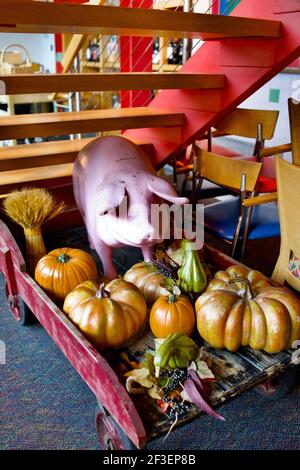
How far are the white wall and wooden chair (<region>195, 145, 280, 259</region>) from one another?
6267 mm

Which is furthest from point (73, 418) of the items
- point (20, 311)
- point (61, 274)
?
point (20, 311)

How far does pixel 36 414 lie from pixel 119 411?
50 centimetres

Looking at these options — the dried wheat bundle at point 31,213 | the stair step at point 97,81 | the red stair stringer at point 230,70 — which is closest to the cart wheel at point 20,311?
the dried wheat bundle at point 31,213

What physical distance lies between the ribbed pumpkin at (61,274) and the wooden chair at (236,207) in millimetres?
653

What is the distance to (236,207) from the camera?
7.23 ft

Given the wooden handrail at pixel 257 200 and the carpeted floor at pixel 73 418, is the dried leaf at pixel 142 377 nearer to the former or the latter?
the carpeted floor at pixel 73 418

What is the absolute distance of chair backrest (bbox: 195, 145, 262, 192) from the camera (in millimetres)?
1757

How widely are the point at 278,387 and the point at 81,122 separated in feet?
4.44

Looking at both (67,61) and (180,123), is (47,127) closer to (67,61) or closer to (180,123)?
(180,123)

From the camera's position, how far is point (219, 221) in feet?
6.62

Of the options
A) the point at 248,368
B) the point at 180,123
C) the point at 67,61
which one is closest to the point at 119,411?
the point at 248,368

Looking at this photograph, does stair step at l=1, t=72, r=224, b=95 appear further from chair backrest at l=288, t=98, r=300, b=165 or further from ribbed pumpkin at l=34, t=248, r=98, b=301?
ribbed pumpkin at l=34, t=248, r=98, b=301

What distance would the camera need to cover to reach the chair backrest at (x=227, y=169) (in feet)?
5.76

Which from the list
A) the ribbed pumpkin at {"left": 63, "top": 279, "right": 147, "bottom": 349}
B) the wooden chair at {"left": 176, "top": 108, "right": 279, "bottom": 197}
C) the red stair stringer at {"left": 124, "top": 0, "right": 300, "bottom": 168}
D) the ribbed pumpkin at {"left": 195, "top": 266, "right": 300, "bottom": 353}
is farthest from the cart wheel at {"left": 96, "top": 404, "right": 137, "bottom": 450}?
the red stair stringer at {"left": 124, "top": 0, "right": 300, "bottom": 168}
